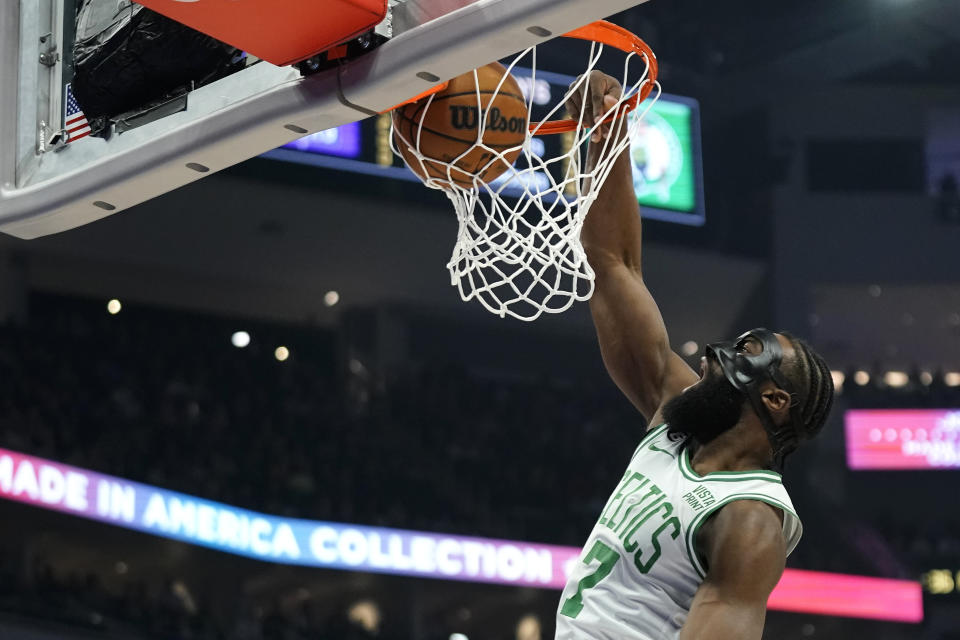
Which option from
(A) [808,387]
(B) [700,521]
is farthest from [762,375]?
(B) [700,521]

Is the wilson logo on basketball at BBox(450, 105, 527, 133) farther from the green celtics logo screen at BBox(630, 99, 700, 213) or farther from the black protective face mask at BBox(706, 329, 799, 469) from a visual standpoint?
the green celtics logo screen at BBox(630, 99, 700, 213)

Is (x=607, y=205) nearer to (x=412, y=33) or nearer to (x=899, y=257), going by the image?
(x=412, y=33)

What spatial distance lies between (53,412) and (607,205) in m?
7.88

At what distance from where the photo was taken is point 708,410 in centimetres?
265

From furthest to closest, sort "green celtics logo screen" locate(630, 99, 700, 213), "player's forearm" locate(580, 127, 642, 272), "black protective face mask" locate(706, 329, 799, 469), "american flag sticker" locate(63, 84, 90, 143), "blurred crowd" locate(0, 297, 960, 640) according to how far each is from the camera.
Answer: "green celtics logo screen" locate(630, 99, 700, 213), "blurred crowd" locate(0, 297, 960, 640), "player's forearm" locate(580, 127, 642, 272), "american flag sticker" locate(63, 84, 90, 143), "black protective face mask" locate(706, 329, 799, 469)

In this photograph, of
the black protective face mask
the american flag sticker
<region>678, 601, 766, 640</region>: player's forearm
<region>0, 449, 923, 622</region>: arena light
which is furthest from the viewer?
<region>0, 449, 923, 622</region>: arena light

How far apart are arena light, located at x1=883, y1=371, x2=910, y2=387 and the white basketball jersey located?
52.1ft

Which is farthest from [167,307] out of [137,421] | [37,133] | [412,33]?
[412,33]

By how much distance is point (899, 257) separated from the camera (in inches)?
682

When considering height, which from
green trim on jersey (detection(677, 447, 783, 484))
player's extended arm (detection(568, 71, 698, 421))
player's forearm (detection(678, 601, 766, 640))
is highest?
player's extended arm (detection(568, 71, 698, 421))

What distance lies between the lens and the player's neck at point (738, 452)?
104 inches

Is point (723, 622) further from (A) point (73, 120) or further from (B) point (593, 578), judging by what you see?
(A) point (73, 120)

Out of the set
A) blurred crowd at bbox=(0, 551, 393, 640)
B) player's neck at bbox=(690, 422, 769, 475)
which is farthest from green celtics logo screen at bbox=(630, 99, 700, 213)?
player's neck at bbox=(690, 422, 769, 475)

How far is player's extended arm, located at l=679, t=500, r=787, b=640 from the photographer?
2379 millimetres
